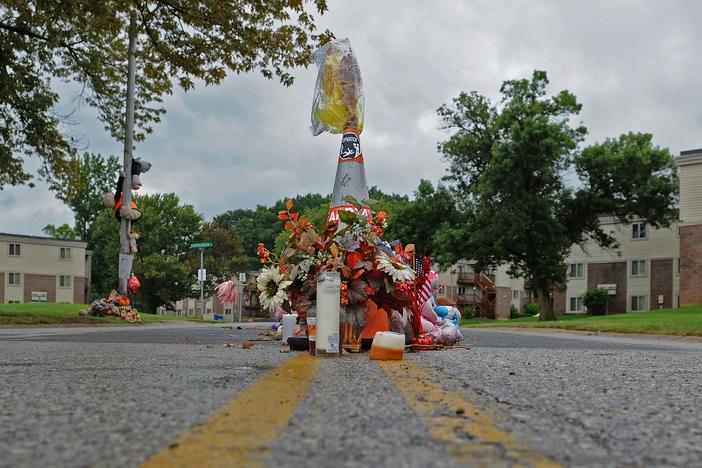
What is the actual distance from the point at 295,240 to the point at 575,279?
54.5m

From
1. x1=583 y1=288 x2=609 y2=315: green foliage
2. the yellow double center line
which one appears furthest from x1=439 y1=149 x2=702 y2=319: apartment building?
the yellow double center line

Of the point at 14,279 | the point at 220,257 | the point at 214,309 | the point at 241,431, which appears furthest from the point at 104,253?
the point at 241,431

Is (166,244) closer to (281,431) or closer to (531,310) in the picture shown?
(531,310)

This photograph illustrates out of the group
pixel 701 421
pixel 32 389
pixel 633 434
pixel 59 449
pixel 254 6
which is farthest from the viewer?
pixel 254 6

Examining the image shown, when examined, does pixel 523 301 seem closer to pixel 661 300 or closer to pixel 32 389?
pixel 661 300

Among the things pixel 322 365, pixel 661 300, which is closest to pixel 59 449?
pixel 322 365

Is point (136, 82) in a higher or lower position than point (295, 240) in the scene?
higher

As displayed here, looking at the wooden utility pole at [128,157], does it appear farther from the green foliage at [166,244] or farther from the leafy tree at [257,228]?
the leafy tree at [257,228]

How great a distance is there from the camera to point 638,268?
175ft

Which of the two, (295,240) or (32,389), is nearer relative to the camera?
(32,389)

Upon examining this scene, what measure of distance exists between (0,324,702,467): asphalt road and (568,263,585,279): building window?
55329 mm

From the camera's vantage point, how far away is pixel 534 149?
39000mm

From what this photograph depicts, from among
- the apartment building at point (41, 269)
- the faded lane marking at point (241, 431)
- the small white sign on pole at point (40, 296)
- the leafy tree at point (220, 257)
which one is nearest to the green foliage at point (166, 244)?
the leafy tree at point (220, 257)

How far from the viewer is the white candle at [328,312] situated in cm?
634
